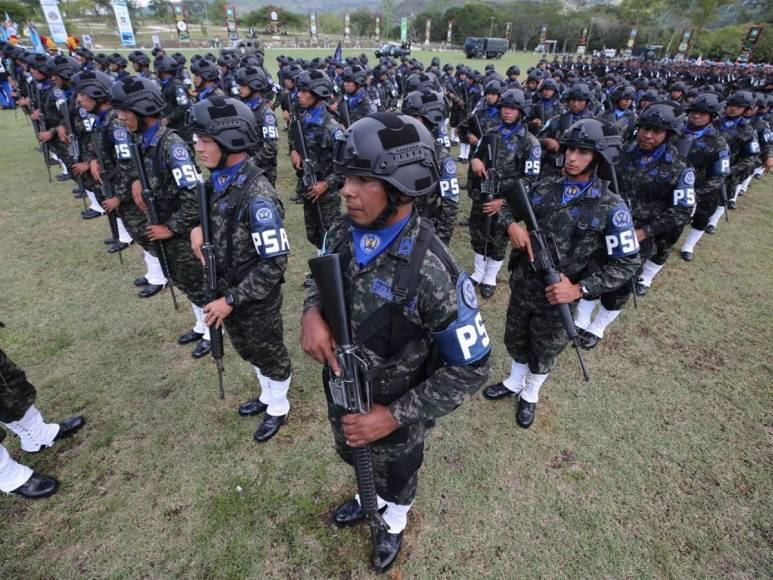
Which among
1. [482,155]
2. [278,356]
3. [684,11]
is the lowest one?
[278,356]

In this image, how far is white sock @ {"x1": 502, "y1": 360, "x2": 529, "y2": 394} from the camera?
4.65 meters

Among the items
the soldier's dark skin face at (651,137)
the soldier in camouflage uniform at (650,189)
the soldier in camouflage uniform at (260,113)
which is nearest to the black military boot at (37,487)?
the soldier in camouflage uniform at (260,113)

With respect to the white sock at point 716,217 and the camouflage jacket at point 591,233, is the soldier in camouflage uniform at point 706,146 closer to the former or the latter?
the white sock at point 716,217

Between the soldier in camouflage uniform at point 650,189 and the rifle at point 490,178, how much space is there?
1.76 meters

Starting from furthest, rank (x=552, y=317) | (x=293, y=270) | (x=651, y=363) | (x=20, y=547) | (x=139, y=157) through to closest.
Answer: (x=293, y=270) → (x=651, y=363) → (x=139, y=157) → (x=552, y=317) → (x=20, y=547)

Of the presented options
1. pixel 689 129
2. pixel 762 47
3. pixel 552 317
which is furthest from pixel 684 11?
pixel 552 317

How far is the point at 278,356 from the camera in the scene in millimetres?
4066

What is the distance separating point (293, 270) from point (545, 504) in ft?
18.2

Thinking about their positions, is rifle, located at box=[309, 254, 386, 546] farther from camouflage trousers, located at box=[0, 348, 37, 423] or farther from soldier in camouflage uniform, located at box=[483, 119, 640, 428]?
camouflage trousers, located at box=[0, 348, 37, 423]

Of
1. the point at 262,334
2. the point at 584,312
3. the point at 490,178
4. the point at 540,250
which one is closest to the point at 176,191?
the point at 262,334

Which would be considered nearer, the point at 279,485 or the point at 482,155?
the point at 279,485

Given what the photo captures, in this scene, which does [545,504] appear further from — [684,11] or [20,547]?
[684,11]

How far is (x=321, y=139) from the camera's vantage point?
6.45m

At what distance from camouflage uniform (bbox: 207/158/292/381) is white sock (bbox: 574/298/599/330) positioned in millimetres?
4419
